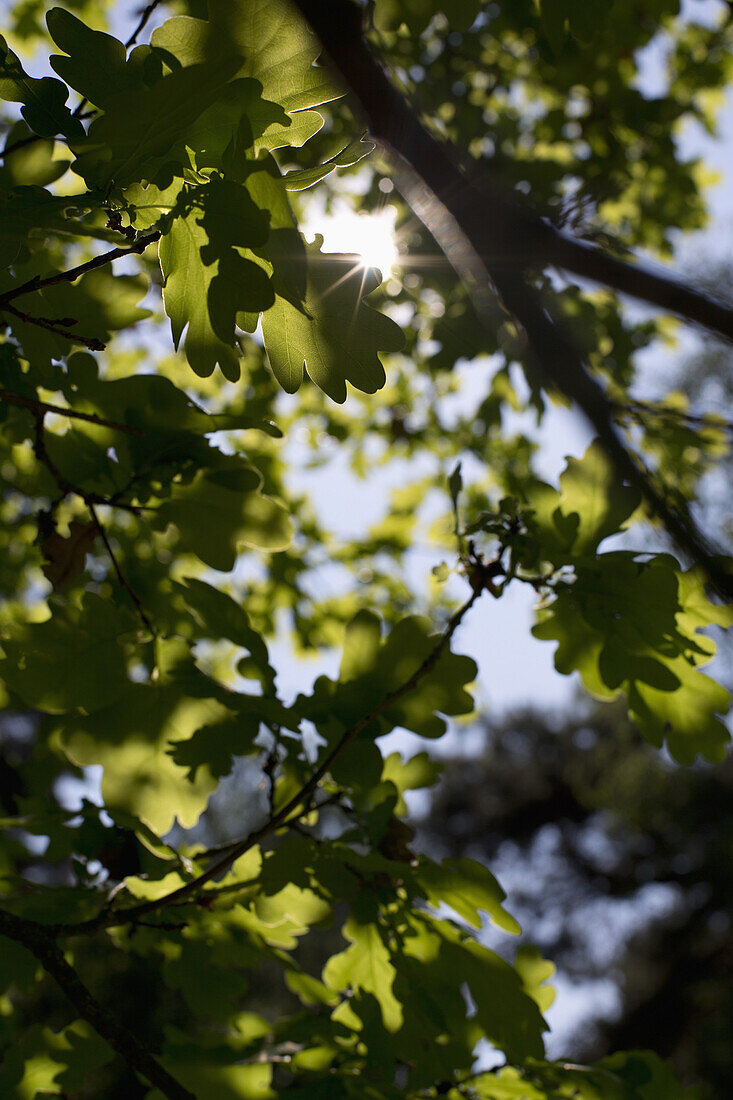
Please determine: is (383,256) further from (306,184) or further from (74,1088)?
(74,1088)

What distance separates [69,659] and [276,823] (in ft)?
1.74

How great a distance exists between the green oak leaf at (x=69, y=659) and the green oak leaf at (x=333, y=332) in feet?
2.36

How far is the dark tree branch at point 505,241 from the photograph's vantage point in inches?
44.6

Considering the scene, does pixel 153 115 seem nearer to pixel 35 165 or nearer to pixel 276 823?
pixel 35 165

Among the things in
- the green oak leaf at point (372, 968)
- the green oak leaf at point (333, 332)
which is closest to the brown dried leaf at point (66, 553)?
the green oak leaf at point (333, 332)

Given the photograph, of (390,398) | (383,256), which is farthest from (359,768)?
(390,398)

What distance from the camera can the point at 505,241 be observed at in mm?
1324

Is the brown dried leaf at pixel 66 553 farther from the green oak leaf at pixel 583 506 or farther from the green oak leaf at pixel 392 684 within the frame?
the green oak leaf at pixel 583 506

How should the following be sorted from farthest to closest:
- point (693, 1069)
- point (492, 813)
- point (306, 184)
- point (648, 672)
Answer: point (492, 813), point (693, 1069), point (648, 672), point (306, 184)

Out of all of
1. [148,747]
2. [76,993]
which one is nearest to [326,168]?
[148,747]

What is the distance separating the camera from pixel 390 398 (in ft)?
15.4

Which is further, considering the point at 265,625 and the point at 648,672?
the point at 265,625

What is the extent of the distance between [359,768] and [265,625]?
2.41 meters

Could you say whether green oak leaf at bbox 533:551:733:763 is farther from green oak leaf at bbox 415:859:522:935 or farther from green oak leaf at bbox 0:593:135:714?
green oak leaf at bbox 0:593:135:714
